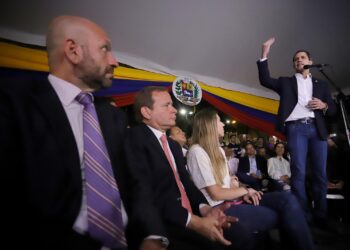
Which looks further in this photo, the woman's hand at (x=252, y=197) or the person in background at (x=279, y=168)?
the person in background at (x=279, y=168)

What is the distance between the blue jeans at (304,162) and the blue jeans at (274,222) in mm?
793

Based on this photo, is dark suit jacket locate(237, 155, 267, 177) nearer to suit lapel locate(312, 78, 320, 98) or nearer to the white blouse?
suit lapel locate(312, 78, 320, 98)

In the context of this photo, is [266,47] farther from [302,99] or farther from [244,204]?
[244,204]

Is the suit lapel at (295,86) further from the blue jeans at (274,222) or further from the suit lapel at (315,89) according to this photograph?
the blue jeans at (274,222)

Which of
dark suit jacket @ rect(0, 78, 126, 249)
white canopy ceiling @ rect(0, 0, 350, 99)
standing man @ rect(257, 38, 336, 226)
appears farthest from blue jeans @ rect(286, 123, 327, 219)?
dark suit jacket @ rect(0, 78, 126, 249)

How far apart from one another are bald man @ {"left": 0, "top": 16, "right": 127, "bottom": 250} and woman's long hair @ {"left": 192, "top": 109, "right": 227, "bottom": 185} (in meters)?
0.71

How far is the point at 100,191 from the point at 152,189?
0.29 m

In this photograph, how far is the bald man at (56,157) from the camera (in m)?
0.69

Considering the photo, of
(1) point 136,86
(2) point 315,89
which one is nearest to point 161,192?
(2) point 315,89

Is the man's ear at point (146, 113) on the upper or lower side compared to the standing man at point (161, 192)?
upper

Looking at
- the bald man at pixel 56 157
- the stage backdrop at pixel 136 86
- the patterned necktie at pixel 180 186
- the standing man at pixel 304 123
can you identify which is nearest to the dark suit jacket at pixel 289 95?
the standing man at pixel 304 123

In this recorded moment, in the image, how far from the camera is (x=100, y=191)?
0.84 m

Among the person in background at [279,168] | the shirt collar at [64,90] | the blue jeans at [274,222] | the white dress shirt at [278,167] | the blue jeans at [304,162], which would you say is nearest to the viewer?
the shirt collar at [64,90]

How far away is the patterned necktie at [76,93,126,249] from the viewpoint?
0.79 meters
